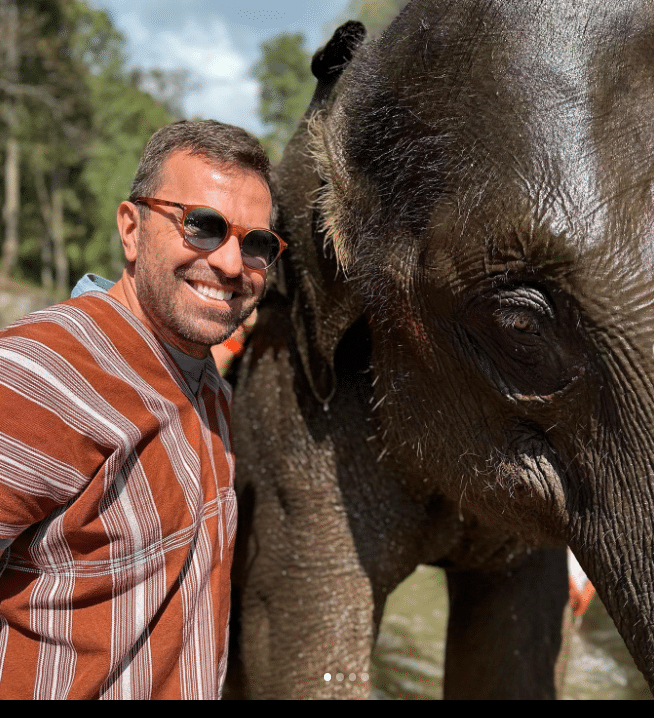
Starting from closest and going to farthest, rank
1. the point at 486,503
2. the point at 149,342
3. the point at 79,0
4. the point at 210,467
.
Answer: the point at 149,342 → the point at 210,467 → the point at 486,503 → the point at 79,0

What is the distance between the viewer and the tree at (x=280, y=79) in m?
21.4

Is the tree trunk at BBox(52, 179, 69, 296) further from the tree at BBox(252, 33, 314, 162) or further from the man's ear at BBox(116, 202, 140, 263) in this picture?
the man's ear at BBox(116, 202, 140, 263)

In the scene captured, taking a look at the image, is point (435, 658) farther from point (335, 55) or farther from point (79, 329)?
point (79, 329)

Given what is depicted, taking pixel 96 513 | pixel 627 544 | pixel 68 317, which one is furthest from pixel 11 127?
pixel 627 544

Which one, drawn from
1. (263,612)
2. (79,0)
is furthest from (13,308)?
(79,0)

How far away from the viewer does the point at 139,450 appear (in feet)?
4.85

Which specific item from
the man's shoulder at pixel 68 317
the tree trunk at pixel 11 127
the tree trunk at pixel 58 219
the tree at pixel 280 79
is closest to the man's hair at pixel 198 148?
the man's shoulder at pixel 68 317

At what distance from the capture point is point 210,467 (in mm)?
1689

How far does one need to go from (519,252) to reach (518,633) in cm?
180

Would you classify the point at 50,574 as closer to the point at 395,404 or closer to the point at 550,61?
the point at 395,404

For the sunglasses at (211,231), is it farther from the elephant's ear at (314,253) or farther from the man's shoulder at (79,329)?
the elephant's ear at (314,253)

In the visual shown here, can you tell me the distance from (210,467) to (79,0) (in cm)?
2668

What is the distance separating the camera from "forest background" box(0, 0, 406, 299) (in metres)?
19.9

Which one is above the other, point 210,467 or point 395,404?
point 395,404
